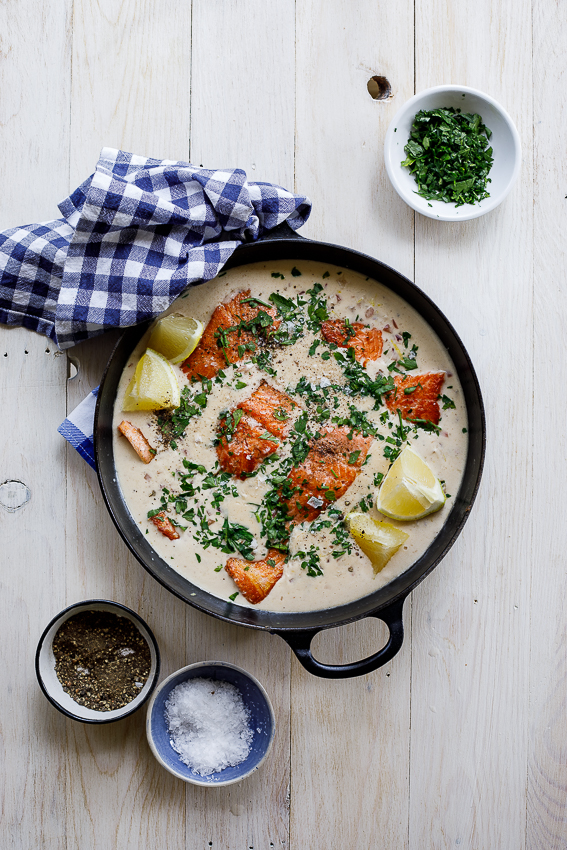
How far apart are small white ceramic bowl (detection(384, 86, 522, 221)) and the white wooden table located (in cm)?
8

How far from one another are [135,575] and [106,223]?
1.11 metres

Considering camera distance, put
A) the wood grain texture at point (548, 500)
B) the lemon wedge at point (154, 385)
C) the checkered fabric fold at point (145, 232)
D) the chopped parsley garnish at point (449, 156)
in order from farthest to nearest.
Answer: the wood grain texture at point (548, 500) → the chopped parsley garnish at point (449, 156) → the lemon wedge at point (154, 385) → the checkered fabric fold at point (145, 232)

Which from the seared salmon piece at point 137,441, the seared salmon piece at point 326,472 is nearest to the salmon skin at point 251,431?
the seared salmon piece at point 326,472

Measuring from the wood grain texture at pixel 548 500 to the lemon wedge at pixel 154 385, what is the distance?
4.00 ft

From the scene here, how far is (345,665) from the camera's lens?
6.17 feet

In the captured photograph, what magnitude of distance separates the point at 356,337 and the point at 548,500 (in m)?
0.87

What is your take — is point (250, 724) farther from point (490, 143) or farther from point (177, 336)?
point (490, 143)

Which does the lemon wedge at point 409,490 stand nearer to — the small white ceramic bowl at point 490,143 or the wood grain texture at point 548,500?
the wood grain texture at point 548,500

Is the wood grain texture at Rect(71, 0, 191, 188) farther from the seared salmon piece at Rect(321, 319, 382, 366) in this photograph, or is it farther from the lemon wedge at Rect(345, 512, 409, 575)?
the lemon wedge at Rect(345, 512, 409, 575)

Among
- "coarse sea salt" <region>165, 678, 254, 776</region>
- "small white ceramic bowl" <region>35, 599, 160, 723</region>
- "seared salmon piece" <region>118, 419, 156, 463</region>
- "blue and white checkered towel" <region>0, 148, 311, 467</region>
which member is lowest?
"coarse sea salt" <region>165, 678, 254, 776</region>

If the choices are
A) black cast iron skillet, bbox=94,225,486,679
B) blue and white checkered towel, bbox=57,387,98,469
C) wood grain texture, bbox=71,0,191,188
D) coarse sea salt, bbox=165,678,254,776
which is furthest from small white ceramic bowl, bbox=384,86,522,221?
coarse sea salt, bbox=165,678,254,776

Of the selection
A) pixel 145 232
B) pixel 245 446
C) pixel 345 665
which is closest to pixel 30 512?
pixel 245 446

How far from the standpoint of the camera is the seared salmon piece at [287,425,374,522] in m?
1.97

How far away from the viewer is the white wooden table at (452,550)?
6.93 ft
